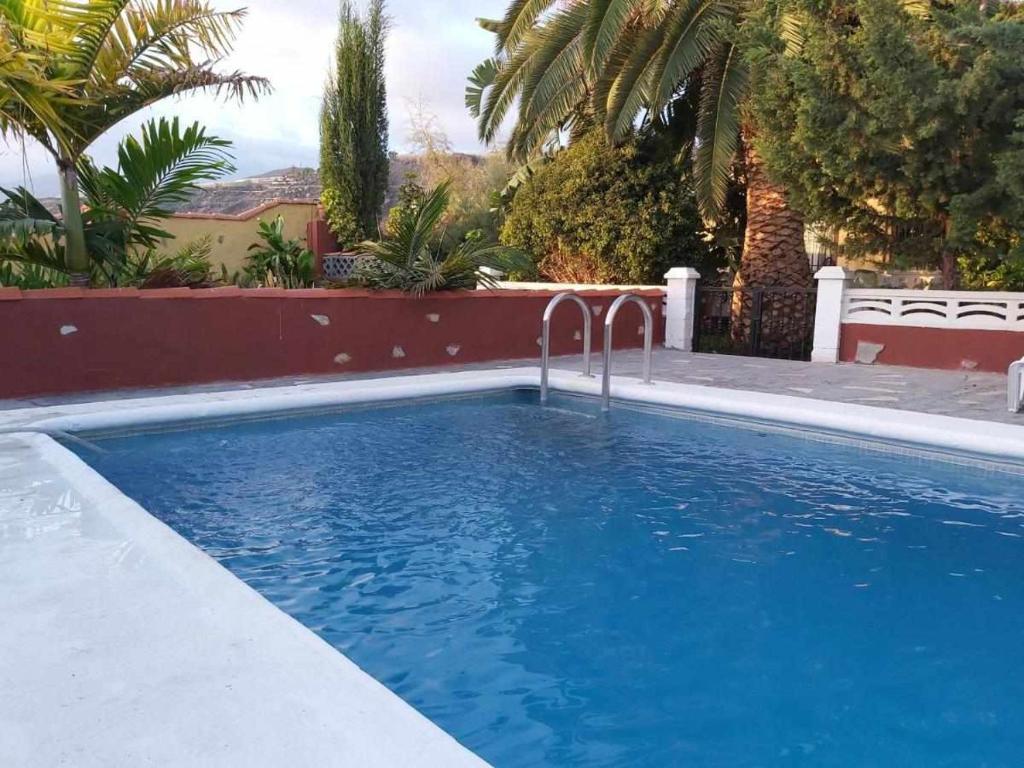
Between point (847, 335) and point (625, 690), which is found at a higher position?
point (847, 335)

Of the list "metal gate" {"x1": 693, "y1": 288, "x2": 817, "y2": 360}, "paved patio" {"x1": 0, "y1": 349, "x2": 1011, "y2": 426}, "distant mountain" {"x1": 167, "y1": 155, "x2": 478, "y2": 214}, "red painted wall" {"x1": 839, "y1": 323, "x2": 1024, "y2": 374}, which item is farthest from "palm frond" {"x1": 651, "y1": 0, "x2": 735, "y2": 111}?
"distant mountain" {"x1": 167, "y1": 155, "x2": 478, "y2": 214}

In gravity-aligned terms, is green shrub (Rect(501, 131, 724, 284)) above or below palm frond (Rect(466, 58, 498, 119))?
below

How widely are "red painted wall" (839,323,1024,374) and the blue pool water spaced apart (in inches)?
196

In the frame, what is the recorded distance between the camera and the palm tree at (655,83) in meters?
12.8

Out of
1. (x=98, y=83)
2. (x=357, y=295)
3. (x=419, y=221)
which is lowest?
(x=357, y=295)

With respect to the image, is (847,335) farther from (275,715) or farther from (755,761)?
(275,715)

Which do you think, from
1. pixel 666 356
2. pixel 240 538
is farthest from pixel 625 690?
pixel 666 356

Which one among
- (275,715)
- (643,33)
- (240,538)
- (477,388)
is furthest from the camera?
(643,33)

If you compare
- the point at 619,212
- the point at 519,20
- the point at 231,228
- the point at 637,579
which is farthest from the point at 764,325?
the point at 231,228

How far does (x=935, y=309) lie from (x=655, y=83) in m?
5.40

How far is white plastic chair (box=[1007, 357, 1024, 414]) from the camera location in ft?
24.4

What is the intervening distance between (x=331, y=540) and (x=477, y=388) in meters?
4.29

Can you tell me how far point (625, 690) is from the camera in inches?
120

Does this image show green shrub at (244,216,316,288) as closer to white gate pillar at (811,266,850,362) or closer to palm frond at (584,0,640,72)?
palm frond at (584,0,640,72)
